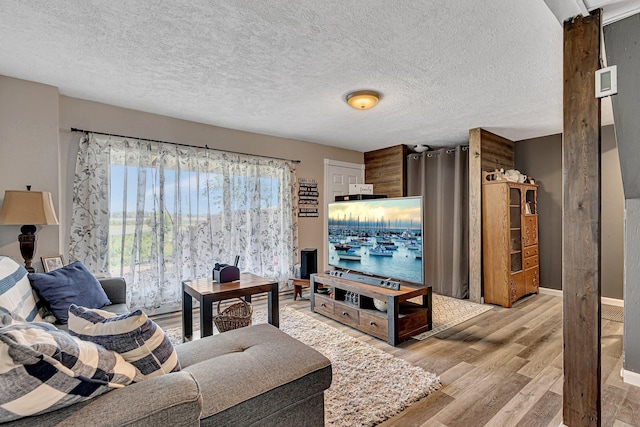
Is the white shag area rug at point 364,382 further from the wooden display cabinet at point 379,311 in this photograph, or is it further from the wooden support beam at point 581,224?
the wooden support beam at point 581,224

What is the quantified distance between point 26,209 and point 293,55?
240 centimetres

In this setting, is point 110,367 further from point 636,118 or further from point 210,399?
point 636,118

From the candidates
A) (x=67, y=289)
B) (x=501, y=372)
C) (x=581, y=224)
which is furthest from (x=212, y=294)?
(x=581, y=224)

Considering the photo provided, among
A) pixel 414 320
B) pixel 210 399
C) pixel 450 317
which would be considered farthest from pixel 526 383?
pixel 210 399

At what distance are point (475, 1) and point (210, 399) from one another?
2.31 meters

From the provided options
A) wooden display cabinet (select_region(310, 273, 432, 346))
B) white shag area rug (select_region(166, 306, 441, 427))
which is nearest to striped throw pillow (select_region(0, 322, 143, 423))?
white shag area rug (select_region(166, 306, 441, 427))

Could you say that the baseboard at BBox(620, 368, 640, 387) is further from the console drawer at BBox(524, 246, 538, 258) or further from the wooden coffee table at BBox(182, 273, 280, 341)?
the wooden coffee table at BBox(182, 273, 280, 341)

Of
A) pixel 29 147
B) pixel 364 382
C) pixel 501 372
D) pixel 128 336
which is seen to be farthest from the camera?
pixel 29 147

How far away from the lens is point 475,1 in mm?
1675

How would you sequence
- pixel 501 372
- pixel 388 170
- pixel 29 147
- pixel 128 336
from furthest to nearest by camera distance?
pixel 388 170 → pixel 29 147 → pixel 501 372 → pixel 128 336

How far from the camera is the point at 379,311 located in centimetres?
303

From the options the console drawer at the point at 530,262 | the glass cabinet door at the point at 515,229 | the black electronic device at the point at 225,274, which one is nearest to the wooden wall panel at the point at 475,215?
the glass cabinet door at the point at 515,229

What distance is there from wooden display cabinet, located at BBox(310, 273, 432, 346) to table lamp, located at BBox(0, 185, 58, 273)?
2.63 metres

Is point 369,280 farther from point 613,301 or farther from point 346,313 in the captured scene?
point 613,301
